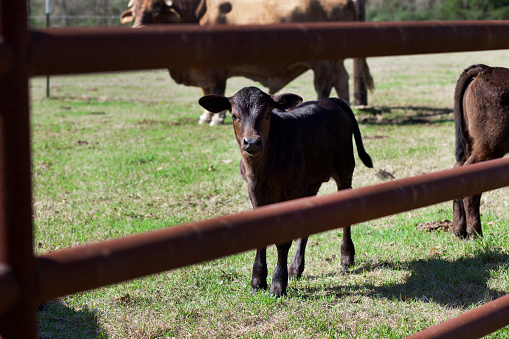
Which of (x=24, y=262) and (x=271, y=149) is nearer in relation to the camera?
(x=24, y=262)

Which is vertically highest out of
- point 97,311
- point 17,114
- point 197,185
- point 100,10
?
point 17,114

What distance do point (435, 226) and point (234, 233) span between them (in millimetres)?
4537

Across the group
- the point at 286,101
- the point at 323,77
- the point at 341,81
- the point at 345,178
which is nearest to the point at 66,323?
the point at 286,101

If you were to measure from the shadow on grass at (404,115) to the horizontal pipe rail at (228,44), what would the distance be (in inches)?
390

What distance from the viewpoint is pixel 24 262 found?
118cm

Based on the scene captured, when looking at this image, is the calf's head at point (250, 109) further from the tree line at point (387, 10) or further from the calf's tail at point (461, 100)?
the tree line at point (387, 10)

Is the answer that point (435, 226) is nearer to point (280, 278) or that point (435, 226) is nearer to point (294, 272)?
point (294, 272)

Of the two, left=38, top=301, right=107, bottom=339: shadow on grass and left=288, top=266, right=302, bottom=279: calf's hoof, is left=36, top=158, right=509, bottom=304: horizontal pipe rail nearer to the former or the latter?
left=38, top=301, right=107, bottom=339: shadow on grass

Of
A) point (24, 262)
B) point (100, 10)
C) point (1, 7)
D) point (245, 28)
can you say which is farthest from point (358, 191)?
point (100, 10)

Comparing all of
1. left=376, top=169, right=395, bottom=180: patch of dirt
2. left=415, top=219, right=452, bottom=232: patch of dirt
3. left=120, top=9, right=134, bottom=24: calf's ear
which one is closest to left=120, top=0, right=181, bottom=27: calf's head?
left=120, top=9, right=134, bottom=24: calf's ear

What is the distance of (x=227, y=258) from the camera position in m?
4.84

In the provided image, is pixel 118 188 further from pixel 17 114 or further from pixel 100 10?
pixel 100 10

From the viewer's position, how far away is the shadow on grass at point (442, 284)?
13.1ft

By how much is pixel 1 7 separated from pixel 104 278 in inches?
23.3
